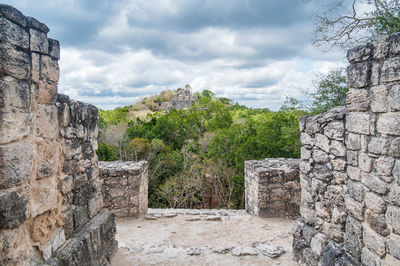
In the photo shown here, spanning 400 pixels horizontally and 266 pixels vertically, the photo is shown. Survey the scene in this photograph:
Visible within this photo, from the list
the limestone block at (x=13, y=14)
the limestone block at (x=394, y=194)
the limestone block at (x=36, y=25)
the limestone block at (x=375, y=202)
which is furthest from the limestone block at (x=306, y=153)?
the limestone block at (x=13, y=14)

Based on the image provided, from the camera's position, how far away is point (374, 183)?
255 cm

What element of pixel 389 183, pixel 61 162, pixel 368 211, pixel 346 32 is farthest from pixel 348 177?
pixel 346 32

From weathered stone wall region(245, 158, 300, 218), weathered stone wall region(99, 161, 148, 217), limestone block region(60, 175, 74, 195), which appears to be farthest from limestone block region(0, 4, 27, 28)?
weathered stone wall region(245, 158, 300, 218)

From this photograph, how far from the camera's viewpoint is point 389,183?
2.37 meters

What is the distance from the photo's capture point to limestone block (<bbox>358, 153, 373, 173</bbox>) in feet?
8.56

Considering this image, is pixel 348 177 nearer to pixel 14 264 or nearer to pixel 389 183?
pixel 389 183

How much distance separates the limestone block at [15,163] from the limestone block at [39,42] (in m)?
0.76

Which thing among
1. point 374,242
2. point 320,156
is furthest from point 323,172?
point 374,242

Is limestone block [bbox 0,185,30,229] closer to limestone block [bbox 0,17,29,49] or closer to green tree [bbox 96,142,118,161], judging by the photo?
limestone block [bbox 0,17,29,49]

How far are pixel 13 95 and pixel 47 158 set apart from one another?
2.31 ft

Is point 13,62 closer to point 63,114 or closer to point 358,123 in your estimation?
point 63,114

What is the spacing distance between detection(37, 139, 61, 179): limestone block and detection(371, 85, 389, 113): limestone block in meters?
2.93

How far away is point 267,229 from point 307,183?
2386 mm

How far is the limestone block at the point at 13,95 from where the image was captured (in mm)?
1956
